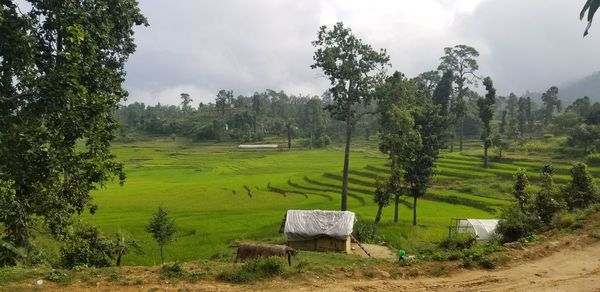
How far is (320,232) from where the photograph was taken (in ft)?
76.4

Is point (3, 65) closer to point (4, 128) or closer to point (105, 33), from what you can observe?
point (4, 128)

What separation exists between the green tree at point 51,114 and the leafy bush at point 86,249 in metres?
2.54

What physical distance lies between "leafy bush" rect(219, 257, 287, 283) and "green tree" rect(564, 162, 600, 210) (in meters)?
14.4

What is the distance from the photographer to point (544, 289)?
9805 mm

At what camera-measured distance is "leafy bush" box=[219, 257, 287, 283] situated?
10.1 meters

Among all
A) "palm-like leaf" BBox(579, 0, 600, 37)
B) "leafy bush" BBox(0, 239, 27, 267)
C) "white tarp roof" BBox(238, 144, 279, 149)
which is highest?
"palm-like leaf" BBox(579, 0, 600, 37)

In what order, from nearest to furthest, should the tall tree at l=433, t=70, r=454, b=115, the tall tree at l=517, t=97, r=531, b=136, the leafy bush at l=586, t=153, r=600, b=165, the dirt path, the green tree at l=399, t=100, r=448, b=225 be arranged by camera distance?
the dirt path → the green tree at l=399, t=100, r=448, b=225 → the leafy bush at l=586, t=153, r=600, b=165 → the tall tree at l=433, t=70, r=454, b=115 → the tall tree at l=517, t=97, r=531, b=136

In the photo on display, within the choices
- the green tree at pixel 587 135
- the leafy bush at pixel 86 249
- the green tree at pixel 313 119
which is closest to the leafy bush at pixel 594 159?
the green tree at pixel 587 135

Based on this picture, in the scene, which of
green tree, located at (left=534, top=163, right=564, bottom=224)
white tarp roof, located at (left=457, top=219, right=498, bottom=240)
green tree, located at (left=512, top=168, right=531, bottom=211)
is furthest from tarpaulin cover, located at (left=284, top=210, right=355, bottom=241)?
green tree, located at (left=512, top=168, right=531, bottom=211)

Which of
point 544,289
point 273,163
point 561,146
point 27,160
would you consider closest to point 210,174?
point 273,163

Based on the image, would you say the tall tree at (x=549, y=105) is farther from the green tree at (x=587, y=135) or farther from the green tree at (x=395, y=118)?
the green tree at (x=395, y=118)

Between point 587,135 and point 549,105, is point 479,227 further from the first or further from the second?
point 549,105

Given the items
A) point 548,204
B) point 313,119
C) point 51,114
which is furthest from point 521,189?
point 313,119

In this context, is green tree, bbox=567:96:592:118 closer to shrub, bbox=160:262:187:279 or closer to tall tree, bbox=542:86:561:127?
tall tree, bbox=542:86:561:127
